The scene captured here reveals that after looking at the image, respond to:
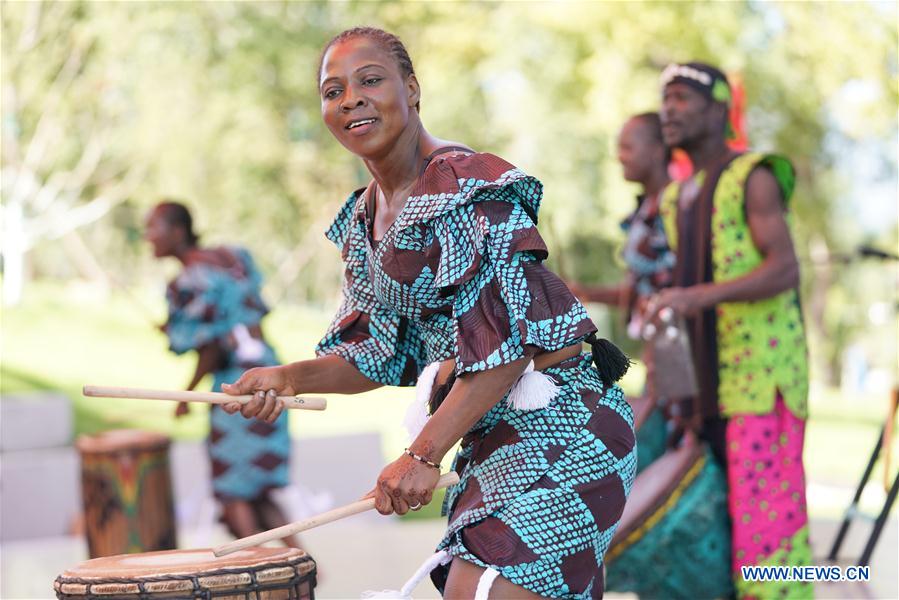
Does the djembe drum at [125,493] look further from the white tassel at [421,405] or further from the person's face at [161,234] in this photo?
the white tassel at [421,405]

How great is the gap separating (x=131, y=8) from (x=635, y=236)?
58.9ft

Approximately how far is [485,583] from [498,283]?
580 millimetres

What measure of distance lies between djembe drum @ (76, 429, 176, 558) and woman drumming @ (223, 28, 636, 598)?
3.78 m

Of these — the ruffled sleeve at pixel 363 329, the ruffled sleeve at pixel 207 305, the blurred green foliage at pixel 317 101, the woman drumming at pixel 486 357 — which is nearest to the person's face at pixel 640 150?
the ruffled sleeve at pixel 207 305

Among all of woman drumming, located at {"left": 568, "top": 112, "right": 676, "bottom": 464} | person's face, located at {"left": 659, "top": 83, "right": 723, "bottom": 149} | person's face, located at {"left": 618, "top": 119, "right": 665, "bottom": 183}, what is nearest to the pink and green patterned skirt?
woman drumming, located at {"left": 568, "top": 112, "right": 676, "bottom": 464}

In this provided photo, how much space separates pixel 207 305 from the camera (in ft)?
20.0

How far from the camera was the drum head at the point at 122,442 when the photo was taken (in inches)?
246

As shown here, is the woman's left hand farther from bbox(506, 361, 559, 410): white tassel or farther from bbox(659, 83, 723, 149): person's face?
bbox(659, 83, 723, 149): person's face

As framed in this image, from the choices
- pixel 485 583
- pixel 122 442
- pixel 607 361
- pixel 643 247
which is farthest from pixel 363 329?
pixel 122 442

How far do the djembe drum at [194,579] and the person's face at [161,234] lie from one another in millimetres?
3544

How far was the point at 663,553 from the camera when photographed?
4586mm

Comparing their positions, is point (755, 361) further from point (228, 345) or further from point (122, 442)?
point (122, 442)

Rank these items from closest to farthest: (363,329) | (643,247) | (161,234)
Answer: (363,329)
(643,247)
(161,234)

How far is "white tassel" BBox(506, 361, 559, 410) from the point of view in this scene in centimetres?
254
